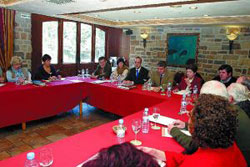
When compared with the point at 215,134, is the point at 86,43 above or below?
above

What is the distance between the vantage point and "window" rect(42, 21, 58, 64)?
5848mm

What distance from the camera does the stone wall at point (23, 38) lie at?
497 cm

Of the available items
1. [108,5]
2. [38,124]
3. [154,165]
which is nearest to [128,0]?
[108,5]

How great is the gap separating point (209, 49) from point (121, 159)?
19.7 ft

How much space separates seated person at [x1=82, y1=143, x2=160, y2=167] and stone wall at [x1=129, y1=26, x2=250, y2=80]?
5772mm

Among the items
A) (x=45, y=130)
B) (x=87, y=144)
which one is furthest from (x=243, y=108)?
Result: (x=45, y=130)

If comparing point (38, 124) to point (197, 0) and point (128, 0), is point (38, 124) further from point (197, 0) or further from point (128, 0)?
point (197, 0)

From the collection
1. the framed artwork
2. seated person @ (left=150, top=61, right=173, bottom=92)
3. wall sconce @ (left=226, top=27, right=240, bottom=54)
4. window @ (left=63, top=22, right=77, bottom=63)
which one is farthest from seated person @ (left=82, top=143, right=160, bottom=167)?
window @ (left=63, top=22, right=77, bottom=63)

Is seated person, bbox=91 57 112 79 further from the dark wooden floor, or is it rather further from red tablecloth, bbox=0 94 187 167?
red tablecloth, bbox=0 94 187 167

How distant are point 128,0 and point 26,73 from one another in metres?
2.42

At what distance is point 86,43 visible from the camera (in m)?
7.07

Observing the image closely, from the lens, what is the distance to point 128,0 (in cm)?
347

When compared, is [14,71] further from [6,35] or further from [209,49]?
[209,49]

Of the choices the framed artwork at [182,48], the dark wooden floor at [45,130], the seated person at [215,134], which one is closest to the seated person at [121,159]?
the seated person at [215,134]
